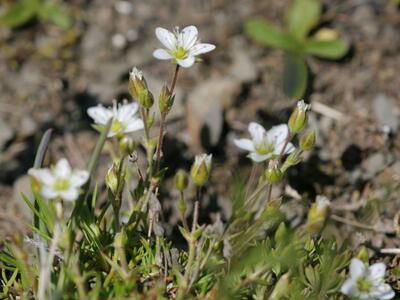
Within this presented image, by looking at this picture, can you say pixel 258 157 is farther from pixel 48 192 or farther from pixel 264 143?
pixel 48 192

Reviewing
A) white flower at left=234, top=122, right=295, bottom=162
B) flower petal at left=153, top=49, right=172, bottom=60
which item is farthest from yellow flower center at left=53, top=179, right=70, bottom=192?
white flower at left=234, top=122, right=295, bottom=162

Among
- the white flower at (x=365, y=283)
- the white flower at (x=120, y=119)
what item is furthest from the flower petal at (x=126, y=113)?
the white flower at (x=365, y=283)

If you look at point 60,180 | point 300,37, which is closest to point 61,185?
point 60,180

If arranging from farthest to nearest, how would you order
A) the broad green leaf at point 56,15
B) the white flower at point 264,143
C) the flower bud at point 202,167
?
the broad green leaf at point 56,15 < the white flower at point 264,143 < the flower bud at point 202,167

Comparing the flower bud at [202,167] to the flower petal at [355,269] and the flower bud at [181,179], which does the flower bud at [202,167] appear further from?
the flower petal at [355,269]

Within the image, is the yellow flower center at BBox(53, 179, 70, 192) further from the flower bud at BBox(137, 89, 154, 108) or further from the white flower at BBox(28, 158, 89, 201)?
the flower bud at BBox(137, 89, 154, 108)
